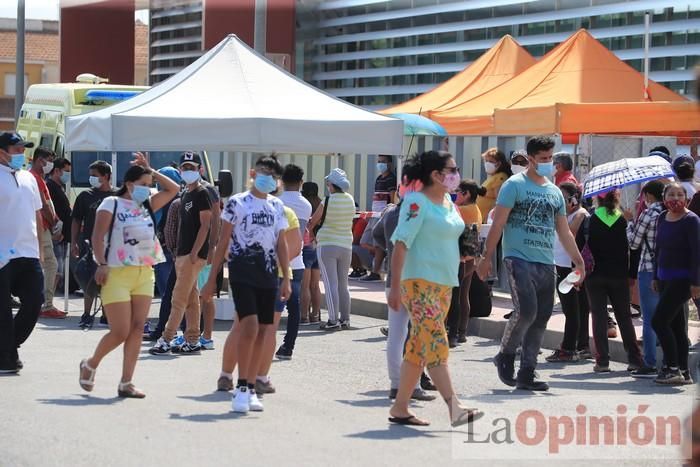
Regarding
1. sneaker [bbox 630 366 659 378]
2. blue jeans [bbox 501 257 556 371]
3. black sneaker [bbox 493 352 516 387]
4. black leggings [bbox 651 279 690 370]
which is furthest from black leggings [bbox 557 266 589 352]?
black sneaker [bbox 493 352 516 387]

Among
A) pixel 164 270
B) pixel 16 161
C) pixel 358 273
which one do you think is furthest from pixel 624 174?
pixel 358 273

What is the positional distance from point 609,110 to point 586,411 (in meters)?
8.49

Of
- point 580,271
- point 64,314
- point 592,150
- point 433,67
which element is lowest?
point 64,314

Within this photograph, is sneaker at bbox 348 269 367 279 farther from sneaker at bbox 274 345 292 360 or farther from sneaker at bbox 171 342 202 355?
sneaker at bbox 274 345 292 360

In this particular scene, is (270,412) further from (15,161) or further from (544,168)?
(15,161)

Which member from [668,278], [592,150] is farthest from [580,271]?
[592,150]

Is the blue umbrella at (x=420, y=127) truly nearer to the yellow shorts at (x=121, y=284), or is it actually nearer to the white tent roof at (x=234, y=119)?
the white tent roof at (x=234, y=119)

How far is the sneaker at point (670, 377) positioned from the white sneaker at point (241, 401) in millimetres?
3709

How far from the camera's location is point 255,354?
29.9 feet

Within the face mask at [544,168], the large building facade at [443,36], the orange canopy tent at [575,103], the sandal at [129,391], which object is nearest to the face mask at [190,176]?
the sandal at [129,391]

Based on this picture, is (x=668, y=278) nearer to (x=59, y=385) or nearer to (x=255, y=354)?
(x=255, y=354)

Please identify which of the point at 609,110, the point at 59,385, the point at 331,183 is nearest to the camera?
the point at 59,385

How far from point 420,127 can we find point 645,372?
8642 mm

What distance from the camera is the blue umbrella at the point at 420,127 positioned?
19.3 m
